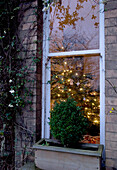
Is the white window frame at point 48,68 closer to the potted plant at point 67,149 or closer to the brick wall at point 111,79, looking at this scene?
the brick wall at point 111,79

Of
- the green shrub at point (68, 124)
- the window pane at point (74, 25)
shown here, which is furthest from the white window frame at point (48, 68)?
the green shrub at point (68, 124)

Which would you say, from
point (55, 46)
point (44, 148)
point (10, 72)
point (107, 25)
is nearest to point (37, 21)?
point (55, 46)

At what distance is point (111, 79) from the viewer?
199 cm

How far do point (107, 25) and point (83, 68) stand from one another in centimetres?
65

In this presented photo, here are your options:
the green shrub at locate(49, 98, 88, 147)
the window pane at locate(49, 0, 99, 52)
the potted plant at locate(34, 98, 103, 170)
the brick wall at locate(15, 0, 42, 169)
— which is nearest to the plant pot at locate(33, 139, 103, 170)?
the potted plant at locate(34, 98, 103, 170)

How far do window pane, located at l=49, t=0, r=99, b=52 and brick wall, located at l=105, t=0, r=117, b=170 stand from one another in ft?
0.81

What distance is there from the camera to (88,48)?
7.55 feet

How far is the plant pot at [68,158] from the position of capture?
1.74m

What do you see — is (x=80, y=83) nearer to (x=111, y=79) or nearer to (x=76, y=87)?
(x=76, y=87)

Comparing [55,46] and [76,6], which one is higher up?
[76,6]

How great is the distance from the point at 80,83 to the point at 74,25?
865 mm

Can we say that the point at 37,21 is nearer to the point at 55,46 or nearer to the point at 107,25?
the point at 55,46

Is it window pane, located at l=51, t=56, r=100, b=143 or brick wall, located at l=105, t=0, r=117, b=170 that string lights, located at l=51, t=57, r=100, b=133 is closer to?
window pane, located at l=51, t=56, r=100, b=143

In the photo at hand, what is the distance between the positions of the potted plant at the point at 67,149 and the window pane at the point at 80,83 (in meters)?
0.34
